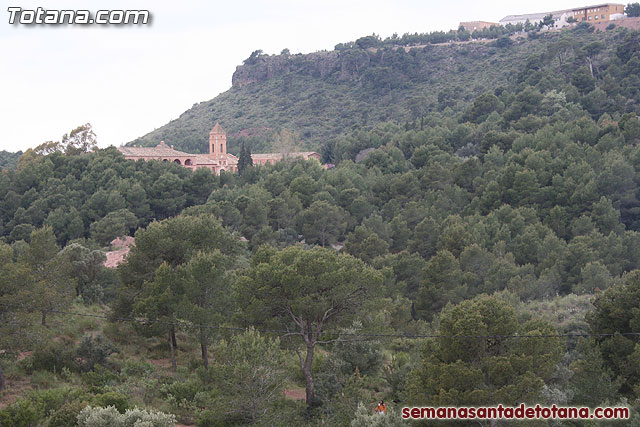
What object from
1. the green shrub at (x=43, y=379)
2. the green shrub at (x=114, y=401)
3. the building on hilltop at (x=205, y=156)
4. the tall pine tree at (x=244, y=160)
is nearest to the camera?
the green shrub at (x=114, y=401)

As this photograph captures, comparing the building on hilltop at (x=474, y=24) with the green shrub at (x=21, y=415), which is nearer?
the green shrub at (x=21, y=415)

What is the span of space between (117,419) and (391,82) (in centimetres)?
9127

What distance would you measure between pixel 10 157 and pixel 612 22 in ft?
288

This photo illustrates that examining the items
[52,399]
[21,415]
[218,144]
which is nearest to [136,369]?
[52,399]

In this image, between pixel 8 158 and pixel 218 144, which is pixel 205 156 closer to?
pixel 218 144

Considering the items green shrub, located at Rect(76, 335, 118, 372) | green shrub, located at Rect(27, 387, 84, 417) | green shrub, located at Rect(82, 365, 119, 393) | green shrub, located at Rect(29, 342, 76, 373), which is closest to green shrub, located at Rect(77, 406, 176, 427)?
green shrub, located at Rect(27, 387, 84, 417)

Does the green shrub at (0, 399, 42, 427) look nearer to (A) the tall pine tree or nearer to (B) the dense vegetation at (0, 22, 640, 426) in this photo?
(B) the dense vegetation at (0, 22, 640, 426)

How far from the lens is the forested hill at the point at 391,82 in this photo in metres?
64.0

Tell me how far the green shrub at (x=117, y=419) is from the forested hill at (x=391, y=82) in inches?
2107

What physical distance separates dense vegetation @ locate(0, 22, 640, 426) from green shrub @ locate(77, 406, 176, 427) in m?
0.05

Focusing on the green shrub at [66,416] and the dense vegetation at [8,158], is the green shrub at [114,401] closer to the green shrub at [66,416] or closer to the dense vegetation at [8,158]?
the green shrub at [66,416]

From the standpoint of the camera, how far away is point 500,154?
154 feet

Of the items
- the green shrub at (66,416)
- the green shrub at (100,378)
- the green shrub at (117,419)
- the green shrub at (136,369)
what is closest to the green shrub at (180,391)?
the green shrub at (100,378)

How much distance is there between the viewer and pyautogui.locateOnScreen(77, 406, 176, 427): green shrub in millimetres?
10414
